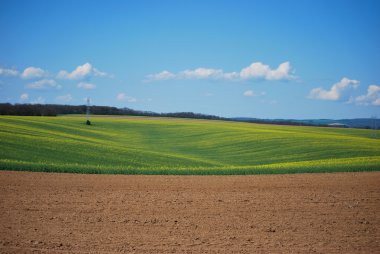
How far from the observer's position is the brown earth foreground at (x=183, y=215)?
35.8 ft

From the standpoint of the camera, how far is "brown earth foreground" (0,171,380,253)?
1091 cm

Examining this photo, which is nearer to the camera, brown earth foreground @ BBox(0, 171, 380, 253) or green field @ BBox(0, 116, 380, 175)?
brown earth foreground @ BBox(0, 171, 380, 253)

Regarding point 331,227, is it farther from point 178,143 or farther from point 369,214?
point 178,143

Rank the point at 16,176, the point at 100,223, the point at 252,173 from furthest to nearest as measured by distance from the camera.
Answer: the point at 252,173 → the point at 16,176 → the point at 100,223

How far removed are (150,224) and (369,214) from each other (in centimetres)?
773

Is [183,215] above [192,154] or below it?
above

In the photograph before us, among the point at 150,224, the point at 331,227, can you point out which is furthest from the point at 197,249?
the point at 331,227

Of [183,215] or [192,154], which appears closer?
[183,215]

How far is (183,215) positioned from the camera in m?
14.2

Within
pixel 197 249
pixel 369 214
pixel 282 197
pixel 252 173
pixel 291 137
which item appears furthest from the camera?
pixel 291 137

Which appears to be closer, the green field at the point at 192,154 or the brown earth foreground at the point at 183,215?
the brown earth foreground at the point at 183,215

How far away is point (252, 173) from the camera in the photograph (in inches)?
1052

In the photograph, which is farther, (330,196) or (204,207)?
(330,196)

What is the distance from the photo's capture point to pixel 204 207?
50.8 ft
